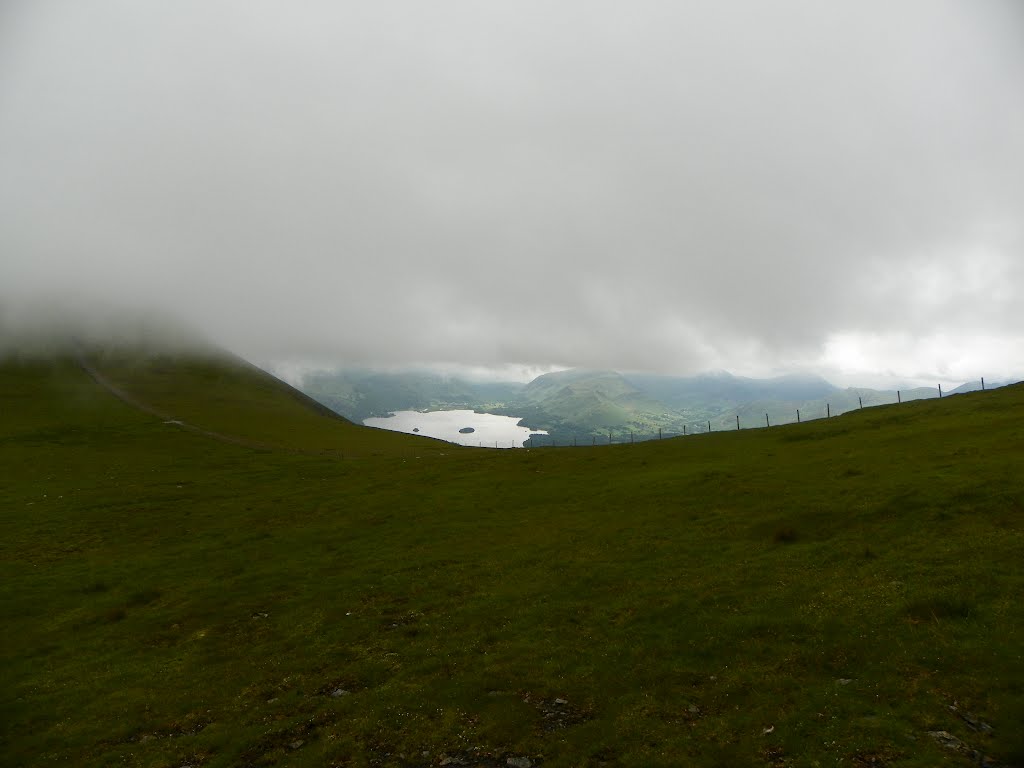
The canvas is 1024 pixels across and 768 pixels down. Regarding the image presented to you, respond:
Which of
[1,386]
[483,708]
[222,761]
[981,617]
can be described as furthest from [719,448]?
[1,386]

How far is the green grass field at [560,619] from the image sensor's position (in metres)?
15.5

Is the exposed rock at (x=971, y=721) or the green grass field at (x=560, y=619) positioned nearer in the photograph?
the exposed rock at (x=971, y=721)

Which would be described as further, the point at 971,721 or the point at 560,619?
the point at 560,619

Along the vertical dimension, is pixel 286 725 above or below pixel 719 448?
below

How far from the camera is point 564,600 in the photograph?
87.8 ft

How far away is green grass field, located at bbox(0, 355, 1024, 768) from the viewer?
15.5 m

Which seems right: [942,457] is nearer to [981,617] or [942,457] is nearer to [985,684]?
[981,617]

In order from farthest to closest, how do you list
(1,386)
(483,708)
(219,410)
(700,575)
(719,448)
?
(1,386) → (219,410) → (719,448) → (700,575) → (483,708)

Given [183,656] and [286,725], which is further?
[183,656]

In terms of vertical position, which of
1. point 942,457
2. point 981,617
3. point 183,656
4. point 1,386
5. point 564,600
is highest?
point 1,386

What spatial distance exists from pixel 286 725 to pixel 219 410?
160028 mm

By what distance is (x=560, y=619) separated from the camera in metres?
24.5

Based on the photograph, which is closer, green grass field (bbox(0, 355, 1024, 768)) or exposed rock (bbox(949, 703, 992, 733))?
exposed rock (bbox(949, 703, 992, 733))

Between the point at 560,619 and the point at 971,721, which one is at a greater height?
the point at 971,721
